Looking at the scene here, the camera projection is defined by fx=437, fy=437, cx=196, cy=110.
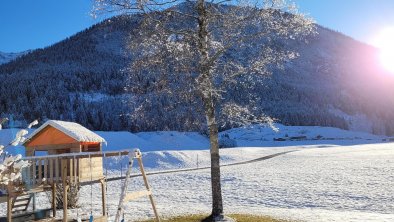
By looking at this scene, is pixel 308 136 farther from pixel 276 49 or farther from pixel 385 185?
pixel 276 49

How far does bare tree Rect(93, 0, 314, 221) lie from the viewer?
14688 mm

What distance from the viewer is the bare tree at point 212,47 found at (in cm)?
1469

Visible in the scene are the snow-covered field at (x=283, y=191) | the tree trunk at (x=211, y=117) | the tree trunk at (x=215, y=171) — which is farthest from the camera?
the snow-covered field at (x=283, y=191)

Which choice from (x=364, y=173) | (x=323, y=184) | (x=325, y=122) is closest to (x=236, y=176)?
(x=323, y=184)

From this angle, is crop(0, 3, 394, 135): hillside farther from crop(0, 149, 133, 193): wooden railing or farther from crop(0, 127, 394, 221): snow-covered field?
crop(0, 149, 133, 193): wooden railing

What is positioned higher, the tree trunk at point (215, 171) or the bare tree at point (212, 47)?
the bare tree at point (212, 47)

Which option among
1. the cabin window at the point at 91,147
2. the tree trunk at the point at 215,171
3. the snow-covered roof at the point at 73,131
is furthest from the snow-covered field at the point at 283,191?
the snow-covered roof at the point at 73,131

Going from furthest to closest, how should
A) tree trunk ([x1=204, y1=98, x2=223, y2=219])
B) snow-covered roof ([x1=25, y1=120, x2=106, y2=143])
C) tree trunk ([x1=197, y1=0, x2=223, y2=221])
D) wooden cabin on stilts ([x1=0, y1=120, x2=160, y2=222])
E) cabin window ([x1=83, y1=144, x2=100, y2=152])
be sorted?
cabin window ([x1=83, y1=144, x2=100, y2=152]) < snow-covered roof ([x1=25, y1=120, x2=106, y2=143]) < tree trunk ([x1=204, y1=98, x2=223, y2=219]) < tree trunk ([x1=197, y1=0, x2=223, y2=221]) < wooden cabin on stilts ([x1=0, y1=120, x2=160, y2=222])

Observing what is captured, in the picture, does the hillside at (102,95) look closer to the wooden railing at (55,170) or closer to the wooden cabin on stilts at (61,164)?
the wooden cabin on stilts at (61,164)

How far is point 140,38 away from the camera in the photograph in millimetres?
15008

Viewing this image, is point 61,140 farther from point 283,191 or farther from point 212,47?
point 283,191

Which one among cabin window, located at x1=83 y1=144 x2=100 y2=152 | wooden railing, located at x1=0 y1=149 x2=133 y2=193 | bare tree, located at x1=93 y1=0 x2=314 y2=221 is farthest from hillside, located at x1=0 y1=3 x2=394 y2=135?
cabin window, located at x1=83 y1=144 x2=100 y2=152

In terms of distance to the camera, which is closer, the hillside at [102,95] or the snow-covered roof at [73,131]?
the hillside at [102,95]

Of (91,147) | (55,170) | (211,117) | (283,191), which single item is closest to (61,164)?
(55,170)
